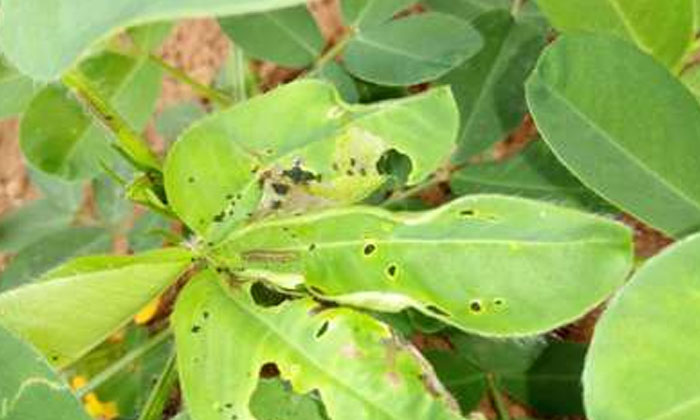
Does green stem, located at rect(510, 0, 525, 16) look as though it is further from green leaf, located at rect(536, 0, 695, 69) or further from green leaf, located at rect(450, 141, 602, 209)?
green leaf, located at rect(536, 0, 695, 69)

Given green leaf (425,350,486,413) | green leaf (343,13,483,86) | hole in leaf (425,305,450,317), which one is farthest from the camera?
green leaf (425,350,486,413)

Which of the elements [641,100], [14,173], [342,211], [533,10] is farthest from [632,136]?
[14,173]

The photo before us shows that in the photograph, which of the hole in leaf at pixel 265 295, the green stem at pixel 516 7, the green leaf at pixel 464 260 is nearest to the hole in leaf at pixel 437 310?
the green leaf at pixel 464 260

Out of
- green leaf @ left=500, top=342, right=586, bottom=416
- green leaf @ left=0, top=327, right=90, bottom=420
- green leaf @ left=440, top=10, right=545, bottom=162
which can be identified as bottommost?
green leaf @ left=500, top=342, right=586, bottom=416

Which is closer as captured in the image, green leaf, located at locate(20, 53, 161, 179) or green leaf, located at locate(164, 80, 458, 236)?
green leaf, located at locate(164, 80, 458, 236)

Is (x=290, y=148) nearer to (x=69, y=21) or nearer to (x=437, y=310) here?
(x=437, y=310)

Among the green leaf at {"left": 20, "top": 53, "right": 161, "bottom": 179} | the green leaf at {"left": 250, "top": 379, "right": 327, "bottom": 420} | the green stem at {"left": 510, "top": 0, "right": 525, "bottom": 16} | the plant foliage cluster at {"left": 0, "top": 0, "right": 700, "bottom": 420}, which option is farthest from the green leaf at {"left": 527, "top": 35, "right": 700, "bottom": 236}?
the green leaf at {"left": 20, "top": 53, "right": 161, "bottom": 179}

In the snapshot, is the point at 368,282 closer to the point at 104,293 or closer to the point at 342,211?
the point at 342,211

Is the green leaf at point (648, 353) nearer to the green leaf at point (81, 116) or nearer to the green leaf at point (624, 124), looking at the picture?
the green leaf at point (624, 124)
